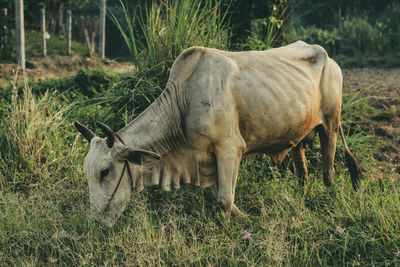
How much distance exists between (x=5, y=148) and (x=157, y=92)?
68.3 inches

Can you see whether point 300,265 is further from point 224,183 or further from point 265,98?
point 265,98

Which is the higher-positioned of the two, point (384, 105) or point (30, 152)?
point (384, 105)

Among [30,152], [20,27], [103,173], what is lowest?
[30,152]

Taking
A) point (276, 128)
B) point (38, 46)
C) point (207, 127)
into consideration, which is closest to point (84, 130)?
point (207, 127)

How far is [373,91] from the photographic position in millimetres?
7035

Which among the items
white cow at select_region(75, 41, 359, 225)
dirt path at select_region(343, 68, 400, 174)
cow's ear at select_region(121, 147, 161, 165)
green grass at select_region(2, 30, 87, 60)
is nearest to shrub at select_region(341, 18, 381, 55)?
dirt path at select_region(343, 68, 400, 174)

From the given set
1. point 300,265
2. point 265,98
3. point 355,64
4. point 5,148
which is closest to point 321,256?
point 300,265

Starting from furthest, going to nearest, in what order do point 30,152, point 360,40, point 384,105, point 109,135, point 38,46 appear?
point 38,46
point 360,40
point 384,105
point 30,152
point 109,135

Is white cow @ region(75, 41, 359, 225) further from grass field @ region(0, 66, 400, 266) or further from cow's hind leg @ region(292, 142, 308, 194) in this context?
cow's hind leg @ region(292, 142, 308, 194)

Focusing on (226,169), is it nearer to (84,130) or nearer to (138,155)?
(138,155)

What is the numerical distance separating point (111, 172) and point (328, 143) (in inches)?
75.0

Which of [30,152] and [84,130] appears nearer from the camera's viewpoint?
[84,130]

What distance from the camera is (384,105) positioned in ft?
20.8

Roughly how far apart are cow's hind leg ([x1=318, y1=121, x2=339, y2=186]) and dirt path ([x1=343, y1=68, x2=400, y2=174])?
52 centimetres
